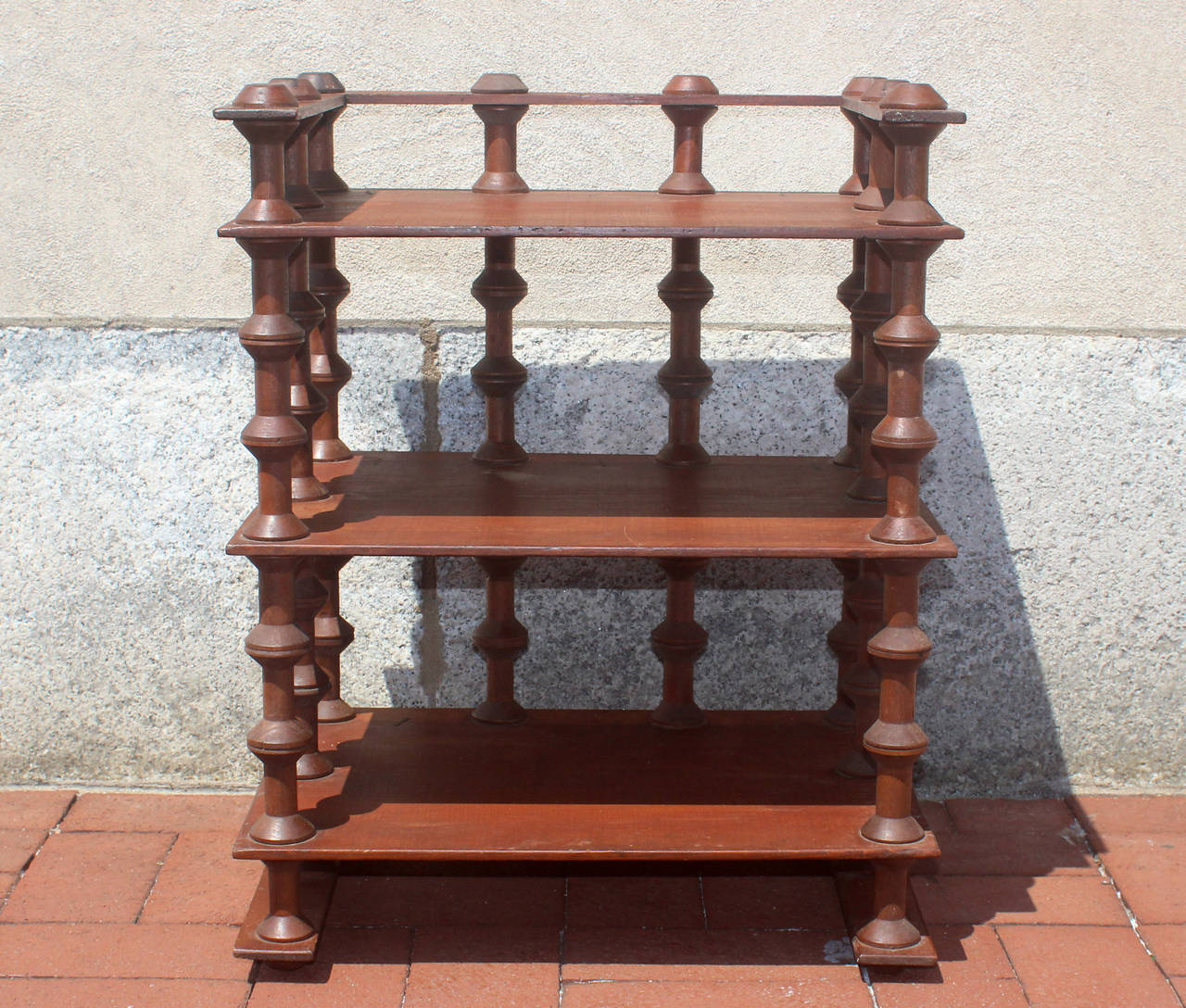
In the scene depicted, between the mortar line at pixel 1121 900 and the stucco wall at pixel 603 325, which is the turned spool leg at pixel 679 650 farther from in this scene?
the mortar line at pixel 1121 900

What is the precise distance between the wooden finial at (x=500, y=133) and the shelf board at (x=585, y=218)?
0.09ft

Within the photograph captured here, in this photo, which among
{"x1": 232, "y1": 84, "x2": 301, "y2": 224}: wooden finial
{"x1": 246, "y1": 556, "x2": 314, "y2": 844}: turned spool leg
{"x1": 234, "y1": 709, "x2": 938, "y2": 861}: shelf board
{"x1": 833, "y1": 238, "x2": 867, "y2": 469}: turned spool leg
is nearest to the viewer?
{"x1": 232, "y1": 84, "x2": 301, "y2": 224}: wooden finial

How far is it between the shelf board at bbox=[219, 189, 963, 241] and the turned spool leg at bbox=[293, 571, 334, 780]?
2.37 feet

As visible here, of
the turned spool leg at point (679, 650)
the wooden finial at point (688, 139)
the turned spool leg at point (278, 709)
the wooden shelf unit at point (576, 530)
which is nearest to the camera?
the wooden shelf unit at point (576, 530)

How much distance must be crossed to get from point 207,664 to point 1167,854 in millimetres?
2118

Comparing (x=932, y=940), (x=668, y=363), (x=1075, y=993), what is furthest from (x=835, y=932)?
(x=668, y=363)

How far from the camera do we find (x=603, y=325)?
3.19 metres

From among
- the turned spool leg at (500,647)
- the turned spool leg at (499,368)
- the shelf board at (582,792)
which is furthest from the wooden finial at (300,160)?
the shelf board at (582,792)

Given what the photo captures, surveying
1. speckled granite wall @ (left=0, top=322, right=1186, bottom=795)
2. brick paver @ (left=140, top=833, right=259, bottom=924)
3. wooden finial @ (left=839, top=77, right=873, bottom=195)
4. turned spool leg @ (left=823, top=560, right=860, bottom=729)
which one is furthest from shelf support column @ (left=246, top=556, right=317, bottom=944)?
wooden finial @ (left=839, top=77, right=873, bottom=195)

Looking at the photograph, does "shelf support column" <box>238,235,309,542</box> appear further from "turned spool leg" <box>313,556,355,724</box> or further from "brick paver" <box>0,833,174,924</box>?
"brick paver" <box>0,833,174,924</box>

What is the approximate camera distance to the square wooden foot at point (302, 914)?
2639 millimetres

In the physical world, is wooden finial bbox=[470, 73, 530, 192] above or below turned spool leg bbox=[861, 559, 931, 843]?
above

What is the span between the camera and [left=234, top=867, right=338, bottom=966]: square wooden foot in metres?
2.64

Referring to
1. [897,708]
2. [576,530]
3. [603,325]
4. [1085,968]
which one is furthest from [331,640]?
[1085,968]
